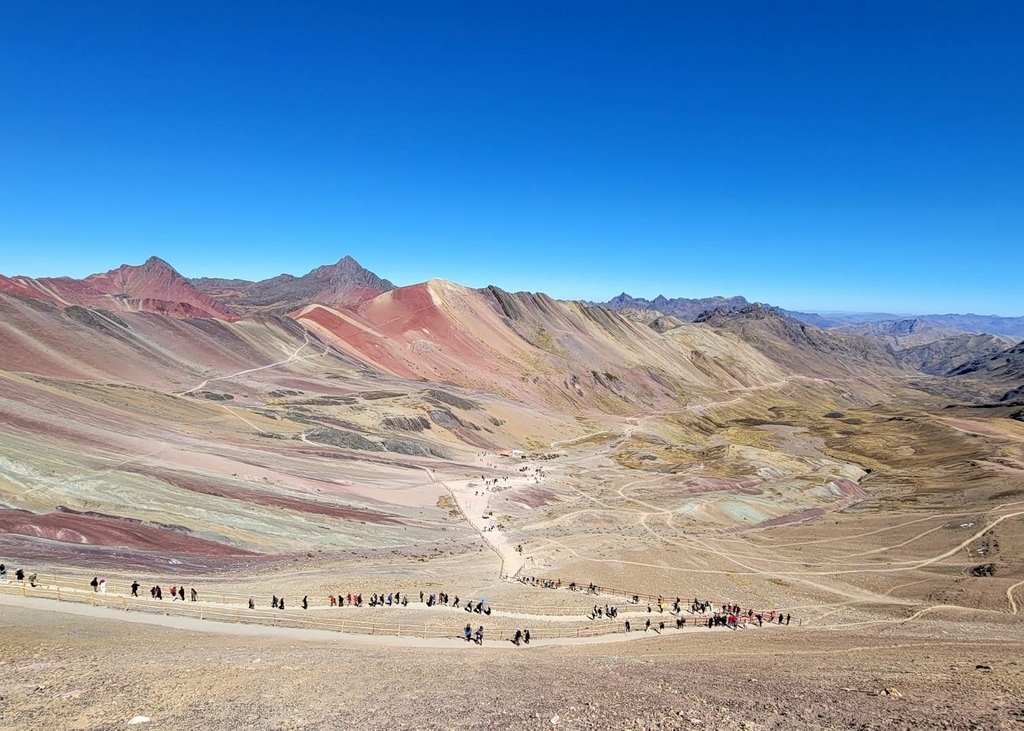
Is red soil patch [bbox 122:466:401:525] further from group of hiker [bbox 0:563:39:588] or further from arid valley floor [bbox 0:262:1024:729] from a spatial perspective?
group of hiker [bbox 0:563:39:588]

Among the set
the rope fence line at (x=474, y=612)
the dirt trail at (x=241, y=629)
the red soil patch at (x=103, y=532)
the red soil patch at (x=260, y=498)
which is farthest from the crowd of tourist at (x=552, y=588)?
the red soil patch at (x=260, y=498)

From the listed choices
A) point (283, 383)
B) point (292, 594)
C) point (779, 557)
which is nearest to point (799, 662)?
point (292, 594)

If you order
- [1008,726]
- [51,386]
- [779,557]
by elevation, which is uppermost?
[51,386]

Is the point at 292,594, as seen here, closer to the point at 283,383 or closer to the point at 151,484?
the point at 151,484

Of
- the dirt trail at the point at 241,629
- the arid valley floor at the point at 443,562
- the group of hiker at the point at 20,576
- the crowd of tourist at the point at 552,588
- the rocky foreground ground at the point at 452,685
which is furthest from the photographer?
the crowd of tourist at the point at 552,588

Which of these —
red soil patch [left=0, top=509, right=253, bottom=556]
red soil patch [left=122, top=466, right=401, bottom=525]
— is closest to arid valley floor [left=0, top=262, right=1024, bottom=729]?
red soil patch [left=0, top=509, right=253, bottom=556]

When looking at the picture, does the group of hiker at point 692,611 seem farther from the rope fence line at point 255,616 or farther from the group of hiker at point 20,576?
the group of hiker at point 20,576
